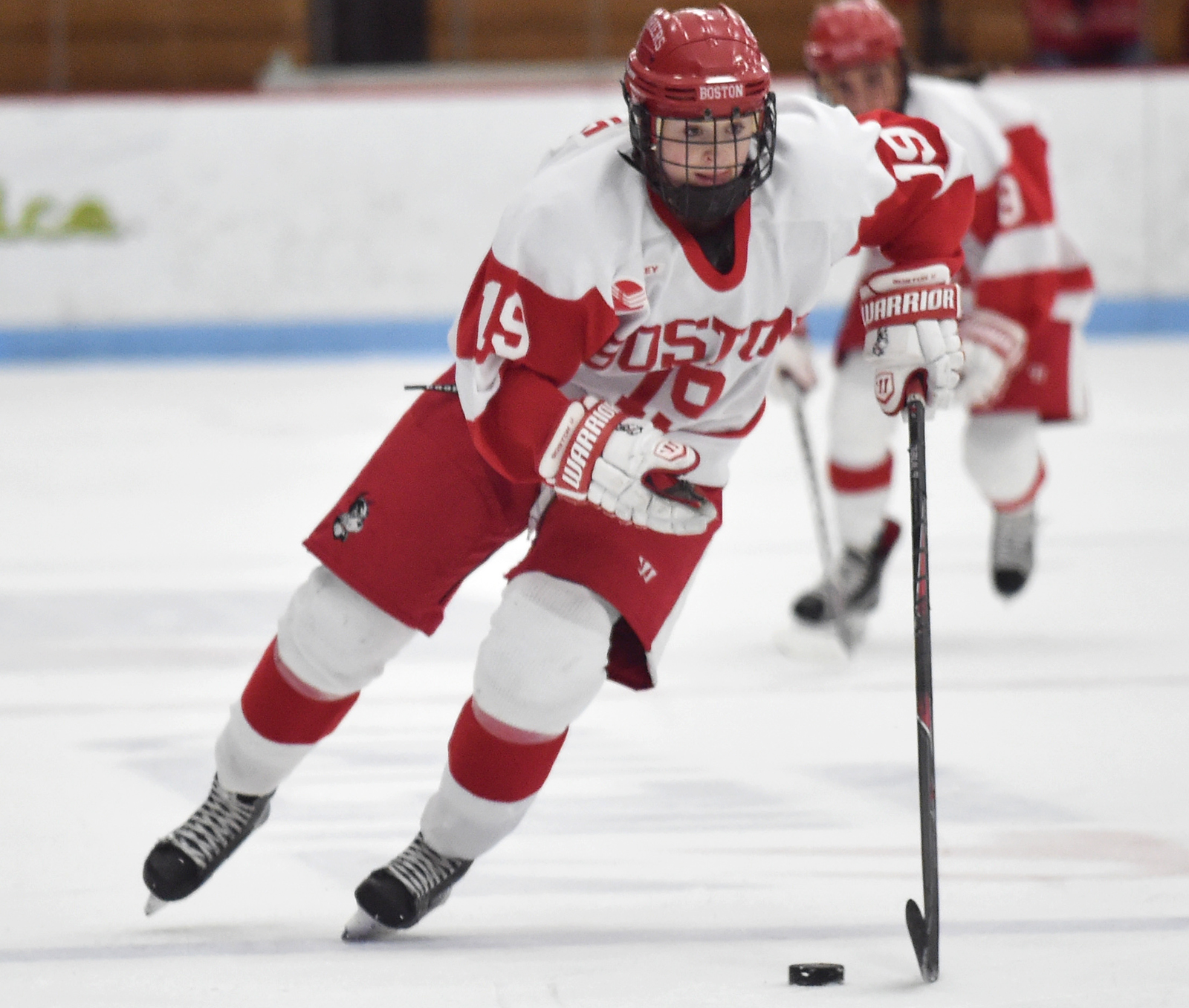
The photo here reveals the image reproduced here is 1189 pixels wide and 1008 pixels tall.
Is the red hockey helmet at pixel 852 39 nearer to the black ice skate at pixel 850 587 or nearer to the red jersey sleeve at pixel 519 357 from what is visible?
the black ice skate at pixel 850 587

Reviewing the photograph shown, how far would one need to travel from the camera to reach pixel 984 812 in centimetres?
249

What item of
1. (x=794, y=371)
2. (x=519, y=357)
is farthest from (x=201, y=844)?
(x=794, y=371)

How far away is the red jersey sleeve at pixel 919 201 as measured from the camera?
2174mm

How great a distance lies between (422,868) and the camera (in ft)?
6.73

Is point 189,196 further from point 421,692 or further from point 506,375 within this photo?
point 506,375

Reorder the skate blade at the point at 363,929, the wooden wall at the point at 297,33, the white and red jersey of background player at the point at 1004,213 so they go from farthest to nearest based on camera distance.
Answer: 1. the wooden wall at the point at 297,33
2. the white and red jersey of background player at the point at 1004,213
3. the skate blade at the point at 363,929

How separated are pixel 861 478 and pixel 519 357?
179 cm

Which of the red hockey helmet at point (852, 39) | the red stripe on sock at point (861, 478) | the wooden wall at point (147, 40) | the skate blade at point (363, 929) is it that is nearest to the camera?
the skate blade at point (363, 929)

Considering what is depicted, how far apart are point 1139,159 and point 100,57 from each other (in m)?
4.63

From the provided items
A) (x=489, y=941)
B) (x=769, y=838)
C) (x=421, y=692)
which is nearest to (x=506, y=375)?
(x=489, y=941)

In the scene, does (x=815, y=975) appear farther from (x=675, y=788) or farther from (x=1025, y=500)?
(x=1025, y=500)

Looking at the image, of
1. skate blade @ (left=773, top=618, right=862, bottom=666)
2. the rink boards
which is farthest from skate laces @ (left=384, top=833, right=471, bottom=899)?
the rink boards

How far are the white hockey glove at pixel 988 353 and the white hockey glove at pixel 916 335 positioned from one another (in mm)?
1106

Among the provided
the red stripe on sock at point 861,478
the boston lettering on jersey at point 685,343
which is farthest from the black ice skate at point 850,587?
the boston lettering on jersey at point 685,343
